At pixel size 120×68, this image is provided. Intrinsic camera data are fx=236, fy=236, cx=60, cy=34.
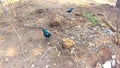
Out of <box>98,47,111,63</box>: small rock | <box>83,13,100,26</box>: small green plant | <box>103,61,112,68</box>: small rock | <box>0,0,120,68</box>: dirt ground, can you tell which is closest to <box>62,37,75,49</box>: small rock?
<box>0,0,120,68</box>: dirt ground

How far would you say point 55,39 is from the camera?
3959 millimetres

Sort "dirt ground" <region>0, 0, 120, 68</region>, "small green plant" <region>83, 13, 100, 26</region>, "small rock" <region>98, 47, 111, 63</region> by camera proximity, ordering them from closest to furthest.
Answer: "dirt ground" <region>0, 0, 120, 68</region>
"small rock" <region>98, 47, 111, 63</region>
"small green plant" <region>83, 13, 100, 26</region>

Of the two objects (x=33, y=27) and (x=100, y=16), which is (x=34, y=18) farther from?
(x=100, y=16)

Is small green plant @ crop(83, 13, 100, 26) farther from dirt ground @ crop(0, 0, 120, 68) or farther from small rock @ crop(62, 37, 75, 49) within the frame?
small rock @ crop(62, 37, 75, 49)

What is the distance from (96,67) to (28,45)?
3.87 feet

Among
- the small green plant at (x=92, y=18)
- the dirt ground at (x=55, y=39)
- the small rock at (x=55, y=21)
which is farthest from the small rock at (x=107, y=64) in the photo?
the small rock at (x=55, y=21)

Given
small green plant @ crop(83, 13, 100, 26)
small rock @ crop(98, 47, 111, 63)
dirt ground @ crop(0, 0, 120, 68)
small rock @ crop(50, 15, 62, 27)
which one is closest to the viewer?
dirt ground @ crop(0, 0, 120, 68)

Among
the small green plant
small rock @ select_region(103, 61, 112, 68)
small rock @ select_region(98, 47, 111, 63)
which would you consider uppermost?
the small green plant

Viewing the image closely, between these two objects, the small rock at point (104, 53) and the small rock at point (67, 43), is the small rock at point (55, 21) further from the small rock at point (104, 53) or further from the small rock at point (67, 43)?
the small rock at point (104, 53)

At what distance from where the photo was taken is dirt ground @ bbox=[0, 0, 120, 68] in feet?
11.9

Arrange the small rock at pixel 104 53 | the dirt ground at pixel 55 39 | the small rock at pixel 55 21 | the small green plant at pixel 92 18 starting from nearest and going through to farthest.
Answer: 1. the dirt ground at pixel 55 39
2. the small rock at pixel 104 53
3. the small rock at pixel 55 21
4. the small green plant at pixel 92 18

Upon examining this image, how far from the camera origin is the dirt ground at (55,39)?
11.9 feet

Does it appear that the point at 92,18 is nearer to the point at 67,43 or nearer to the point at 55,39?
the point at 55,39

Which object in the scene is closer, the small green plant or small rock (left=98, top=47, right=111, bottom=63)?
small rock (left=98, top=47, right=111, bottom=63)
